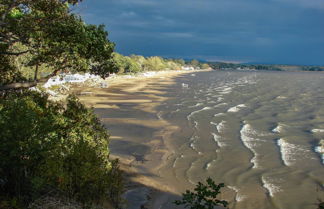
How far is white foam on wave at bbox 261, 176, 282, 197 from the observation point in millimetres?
15536

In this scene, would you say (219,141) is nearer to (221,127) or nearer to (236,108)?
(221,127)

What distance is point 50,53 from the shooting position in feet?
33.8

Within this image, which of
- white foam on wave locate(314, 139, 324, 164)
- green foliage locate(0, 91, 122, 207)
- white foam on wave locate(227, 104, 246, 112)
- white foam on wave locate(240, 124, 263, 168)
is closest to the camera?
green foliage locate(0, 91, 122, 207)

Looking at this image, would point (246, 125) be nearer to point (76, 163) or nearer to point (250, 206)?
point (250, 206)

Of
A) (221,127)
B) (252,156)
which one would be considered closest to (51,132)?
(252,156)

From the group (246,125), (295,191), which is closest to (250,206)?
(295,191)

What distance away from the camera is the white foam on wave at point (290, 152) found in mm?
20328

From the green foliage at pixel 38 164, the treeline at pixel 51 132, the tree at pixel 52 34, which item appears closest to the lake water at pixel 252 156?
the treeline at pixel 51 132

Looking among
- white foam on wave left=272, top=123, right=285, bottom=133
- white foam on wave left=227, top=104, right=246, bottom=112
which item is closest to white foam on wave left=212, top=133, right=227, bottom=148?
white foam on wave left=272, top=123, right=285, bottom=133

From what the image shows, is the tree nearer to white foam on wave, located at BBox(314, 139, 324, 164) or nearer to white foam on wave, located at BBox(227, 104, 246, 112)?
white foam on wave, located at BBox(314, 139, 324, 164)

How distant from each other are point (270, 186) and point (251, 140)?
8.99 meters

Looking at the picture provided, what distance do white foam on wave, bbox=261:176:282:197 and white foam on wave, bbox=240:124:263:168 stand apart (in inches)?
86.4

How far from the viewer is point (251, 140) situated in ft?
81.8

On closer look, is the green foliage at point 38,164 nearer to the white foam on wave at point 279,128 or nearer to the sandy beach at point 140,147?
→ the sandy beach at point 140,147
